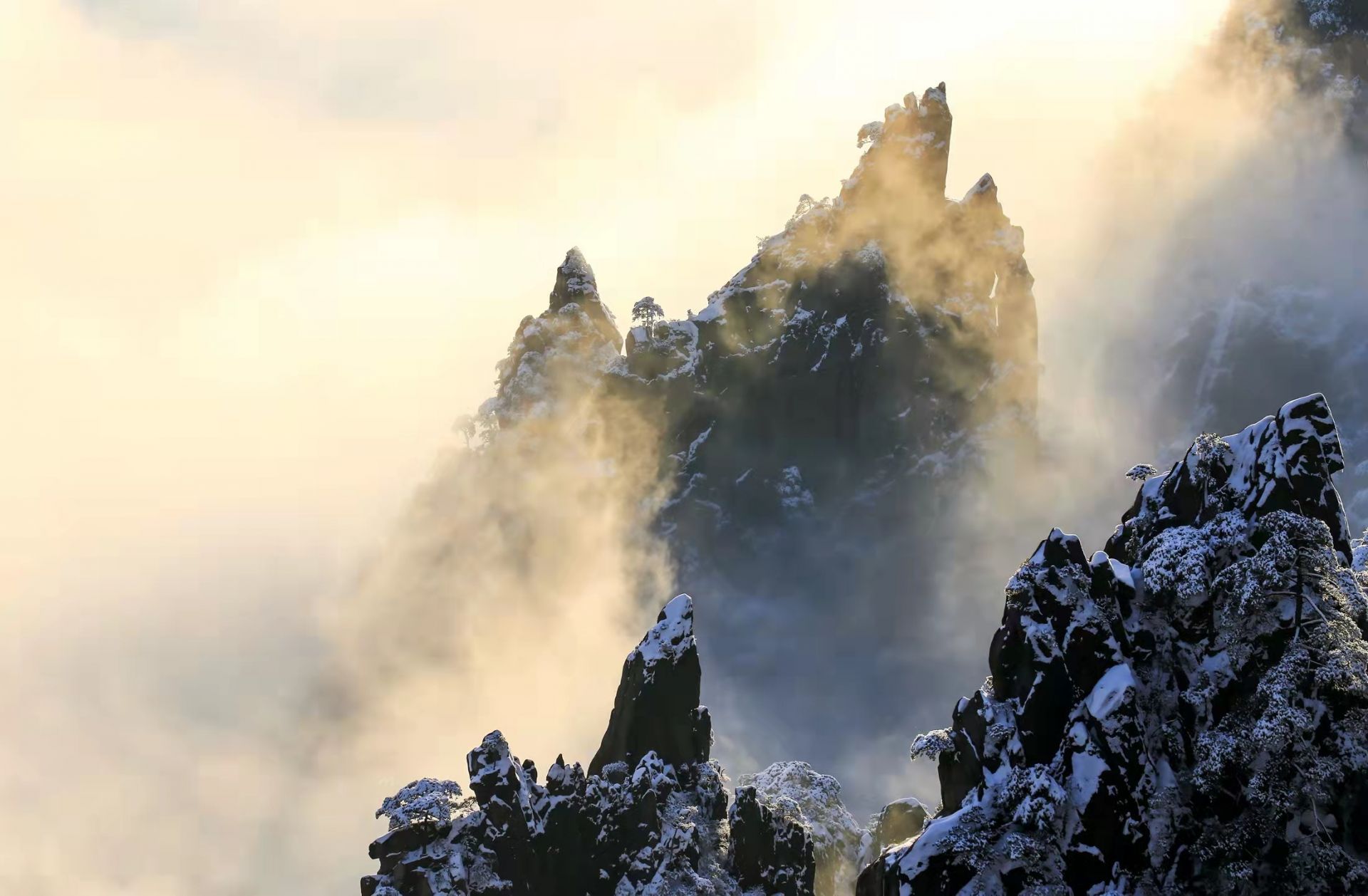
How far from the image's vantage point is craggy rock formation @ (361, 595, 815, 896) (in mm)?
84688

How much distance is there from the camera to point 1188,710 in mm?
56000

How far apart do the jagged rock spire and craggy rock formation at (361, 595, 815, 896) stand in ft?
0.35

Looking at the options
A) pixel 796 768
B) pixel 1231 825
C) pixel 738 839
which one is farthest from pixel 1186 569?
pixel 796 768

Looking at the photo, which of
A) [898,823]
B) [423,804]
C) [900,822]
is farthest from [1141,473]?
[423,804]

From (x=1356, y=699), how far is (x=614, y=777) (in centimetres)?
5328

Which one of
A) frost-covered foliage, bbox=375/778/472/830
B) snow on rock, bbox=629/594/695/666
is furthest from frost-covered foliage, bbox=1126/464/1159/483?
frost-covered foliage, bbox=375/778/472/830

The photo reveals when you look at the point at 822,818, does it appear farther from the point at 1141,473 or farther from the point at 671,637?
the point at 1141,473

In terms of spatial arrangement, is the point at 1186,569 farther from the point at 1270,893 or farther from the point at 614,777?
the point at 614,777

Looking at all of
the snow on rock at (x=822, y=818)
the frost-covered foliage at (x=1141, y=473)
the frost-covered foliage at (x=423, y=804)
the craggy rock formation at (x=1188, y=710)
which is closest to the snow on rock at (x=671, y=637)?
the snow on rock at (x=822, y=818)

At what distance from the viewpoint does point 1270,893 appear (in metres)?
51.4

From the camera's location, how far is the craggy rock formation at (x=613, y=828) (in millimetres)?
84688

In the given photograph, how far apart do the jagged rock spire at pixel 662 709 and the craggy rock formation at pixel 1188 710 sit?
1303 inches

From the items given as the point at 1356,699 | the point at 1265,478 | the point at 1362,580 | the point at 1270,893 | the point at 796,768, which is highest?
the point at 796,768

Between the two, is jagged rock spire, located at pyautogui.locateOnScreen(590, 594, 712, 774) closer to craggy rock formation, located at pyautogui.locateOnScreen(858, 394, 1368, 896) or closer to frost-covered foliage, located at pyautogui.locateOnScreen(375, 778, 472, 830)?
frost-covered foliage, located at pyautogui.locateOnScreen(375, 778, 472, 830)
